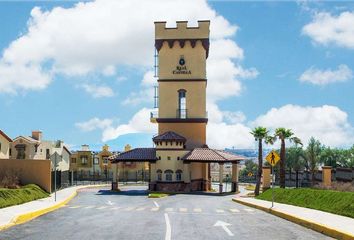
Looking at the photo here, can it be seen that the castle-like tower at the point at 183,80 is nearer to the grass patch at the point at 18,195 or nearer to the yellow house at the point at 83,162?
the grass patch at the point at 18,195

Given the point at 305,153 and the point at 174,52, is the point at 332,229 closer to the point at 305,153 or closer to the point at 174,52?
the point at 174,52

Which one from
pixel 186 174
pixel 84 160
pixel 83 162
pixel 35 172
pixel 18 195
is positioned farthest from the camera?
pixel 84 160

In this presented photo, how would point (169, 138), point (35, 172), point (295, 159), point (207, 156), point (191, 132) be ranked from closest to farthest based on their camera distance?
point (35, 172) < point (207, 156) < point (169, 138) < point (191, 132) < point (295, 159)

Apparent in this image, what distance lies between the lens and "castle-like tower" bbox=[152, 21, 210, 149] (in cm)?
6000

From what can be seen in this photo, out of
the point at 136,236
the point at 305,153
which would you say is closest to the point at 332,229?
the point at 136,236

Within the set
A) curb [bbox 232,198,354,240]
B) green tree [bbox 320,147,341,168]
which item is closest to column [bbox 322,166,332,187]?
curb [bbox 232,198,354,240]

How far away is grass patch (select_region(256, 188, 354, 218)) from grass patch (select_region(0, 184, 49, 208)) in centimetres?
1544

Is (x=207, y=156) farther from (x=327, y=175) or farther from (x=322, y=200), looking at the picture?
(x=322, y=200)

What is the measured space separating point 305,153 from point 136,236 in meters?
104

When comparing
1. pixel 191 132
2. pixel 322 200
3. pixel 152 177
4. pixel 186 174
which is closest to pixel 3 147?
pixel 152 177

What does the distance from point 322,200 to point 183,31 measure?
40682mm

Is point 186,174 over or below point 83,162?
over

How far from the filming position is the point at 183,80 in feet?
198

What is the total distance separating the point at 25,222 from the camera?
60.7 ft
